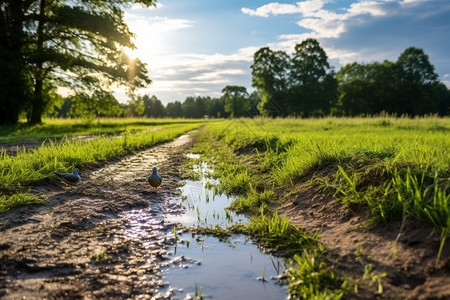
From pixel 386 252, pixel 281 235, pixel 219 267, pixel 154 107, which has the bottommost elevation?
pixel 219 267

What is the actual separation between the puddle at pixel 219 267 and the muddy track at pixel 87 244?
13 cm

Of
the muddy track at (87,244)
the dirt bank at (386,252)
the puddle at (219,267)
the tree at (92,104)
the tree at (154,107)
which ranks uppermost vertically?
the tree at (154,107)

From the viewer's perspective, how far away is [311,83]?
47156mm

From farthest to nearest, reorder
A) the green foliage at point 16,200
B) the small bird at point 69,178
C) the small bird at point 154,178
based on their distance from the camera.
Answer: the small bird at point 154,178, the small bird at point 69,178, the green foliage at point 16,200

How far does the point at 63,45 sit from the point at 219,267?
25115 mm

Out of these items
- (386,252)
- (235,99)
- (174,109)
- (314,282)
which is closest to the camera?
(314,282)

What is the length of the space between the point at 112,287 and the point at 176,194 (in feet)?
10.1

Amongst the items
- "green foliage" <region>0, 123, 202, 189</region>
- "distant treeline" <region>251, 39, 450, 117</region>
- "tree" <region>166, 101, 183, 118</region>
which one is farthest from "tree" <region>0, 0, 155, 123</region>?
"tree" <region>166, 101, 183, 118</region>

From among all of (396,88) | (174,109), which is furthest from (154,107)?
(396,88)

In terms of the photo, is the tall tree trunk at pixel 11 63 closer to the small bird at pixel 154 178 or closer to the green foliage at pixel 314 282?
the small bird at pixel 154 178

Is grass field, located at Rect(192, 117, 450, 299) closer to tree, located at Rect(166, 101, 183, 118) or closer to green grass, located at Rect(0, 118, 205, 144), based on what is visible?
green grass, located at Rect(0, 118, 205, 144)

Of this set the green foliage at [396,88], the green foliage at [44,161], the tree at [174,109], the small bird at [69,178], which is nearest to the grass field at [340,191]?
the small bird at [69,178]

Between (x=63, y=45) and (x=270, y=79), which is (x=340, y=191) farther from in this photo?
(x=270, y=79)

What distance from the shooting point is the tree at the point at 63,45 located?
20422mm
